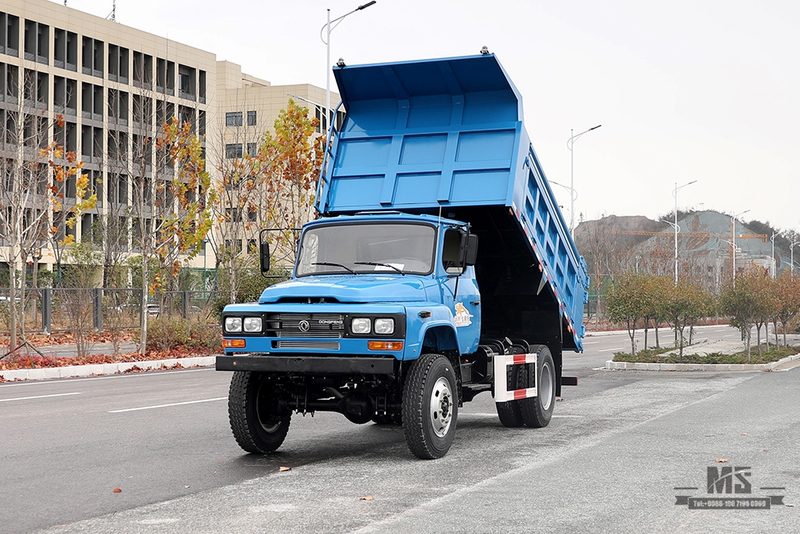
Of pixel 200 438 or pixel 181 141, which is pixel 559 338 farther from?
pixel 181 141

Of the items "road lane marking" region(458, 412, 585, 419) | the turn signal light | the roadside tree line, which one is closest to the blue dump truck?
the turn signal light

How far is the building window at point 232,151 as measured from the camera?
110 ft

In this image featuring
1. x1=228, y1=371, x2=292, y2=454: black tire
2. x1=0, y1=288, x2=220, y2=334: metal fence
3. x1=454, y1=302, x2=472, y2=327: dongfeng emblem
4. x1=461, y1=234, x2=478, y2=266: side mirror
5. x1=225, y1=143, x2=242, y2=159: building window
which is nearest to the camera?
x1=228, y1=371, x2=292, y2=454: black tire

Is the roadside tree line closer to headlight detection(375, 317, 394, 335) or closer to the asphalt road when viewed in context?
the asphalt road

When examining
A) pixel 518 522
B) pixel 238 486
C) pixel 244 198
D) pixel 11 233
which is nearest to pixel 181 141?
pixel 244 198

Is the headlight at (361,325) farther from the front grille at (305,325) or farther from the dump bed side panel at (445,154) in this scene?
the dump bed side panel at (445,154)

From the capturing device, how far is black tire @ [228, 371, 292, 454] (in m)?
9.63

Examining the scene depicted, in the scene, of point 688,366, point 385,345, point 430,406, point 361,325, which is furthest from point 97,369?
point 385,345

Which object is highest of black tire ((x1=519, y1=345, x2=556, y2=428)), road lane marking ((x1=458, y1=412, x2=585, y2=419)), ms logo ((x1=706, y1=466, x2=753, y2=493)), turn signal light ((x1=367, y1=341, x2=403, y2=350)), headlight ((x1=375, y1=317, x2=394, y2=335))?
headlight ((x1=375, y1=317, x2=394, y2=335))

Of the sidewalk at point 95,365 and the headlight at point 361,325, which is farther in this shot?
the sidewalk at point 95,365

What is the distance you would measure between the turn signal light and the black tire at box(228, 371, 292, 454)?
5.00 feet

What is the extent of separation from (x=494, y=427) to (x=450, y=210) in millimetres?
2823

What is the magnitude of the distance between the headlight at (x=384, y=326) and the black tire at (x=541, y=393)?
10.9ft

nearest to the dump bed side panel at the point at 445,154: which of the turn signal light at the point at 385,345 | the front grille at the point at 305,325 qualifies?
the front grille at the point at 305,325
